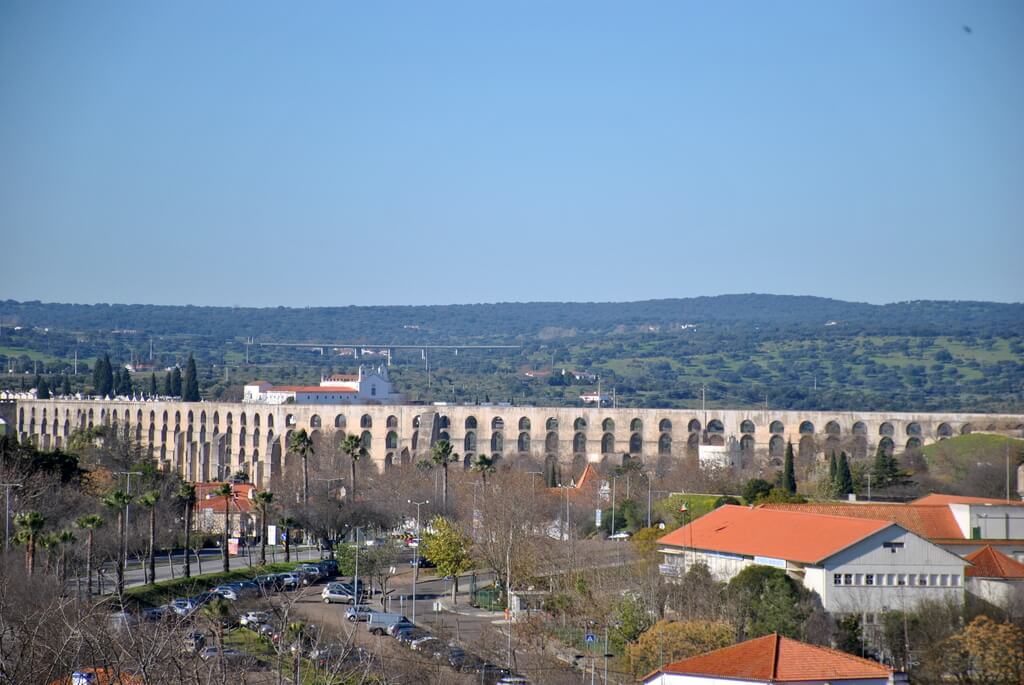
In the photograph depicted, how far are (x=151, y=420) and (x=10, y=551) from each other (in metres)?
65.5

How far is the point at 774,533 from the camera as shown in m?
37.6

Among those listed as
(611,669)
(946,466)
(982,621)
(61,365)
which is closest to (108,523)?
(611,669)

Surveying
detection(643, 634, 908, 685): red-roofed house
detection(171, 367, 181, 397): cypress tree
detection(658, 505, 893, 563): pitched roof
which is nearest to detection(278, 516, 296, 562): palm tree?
detection(658, 505, 893, 563): pitched roof

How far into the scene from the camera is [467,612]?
39.8 m

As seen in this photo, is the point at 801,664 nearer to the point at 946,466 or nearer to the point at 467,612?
the point at 467,612

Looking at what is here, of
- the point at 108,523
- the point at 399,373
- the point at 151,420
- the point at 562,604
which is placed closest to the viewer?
the point at 562,604

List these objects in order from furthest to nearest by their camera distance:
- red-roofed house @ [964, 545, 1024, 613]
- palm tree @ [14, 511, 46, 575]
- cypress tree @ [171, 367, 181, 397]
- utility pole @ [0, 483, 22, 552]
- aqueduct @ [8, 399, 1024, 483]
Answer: cypress tree @ [171, 367, 181, 397] < aqueduct @ [8, 399, 1024, 483] < utility pole @ [0, 483, 22, 552] < palm tree @ [14, 511, 46, 575] < red-roofed house @ [964, 545, 1024, 613]

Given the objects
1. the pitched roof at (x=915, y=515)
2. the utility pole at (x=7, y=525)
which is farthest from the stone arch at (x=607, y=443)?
the utility pole at (x=7, y=525)

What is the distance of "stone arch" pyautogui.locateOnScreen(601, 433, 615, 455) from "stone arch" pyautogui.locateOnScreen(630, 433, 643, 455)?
3.56 feet

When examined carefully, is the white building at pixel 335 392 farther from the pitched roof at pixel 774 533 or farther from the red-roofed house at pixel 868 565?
the red-roofed house at pixel 868 565

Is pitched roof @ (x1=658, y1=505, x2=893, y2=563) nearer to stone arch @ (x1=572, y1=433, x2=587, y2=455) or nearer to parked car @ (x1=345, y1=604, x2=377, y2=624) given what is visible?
parked car @ (x1=345, y1=604, x2=377, y2=624)

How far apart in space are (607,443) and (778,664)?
6381 cm

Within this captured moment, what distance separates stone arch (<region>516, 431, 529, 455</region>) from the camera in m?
89.3

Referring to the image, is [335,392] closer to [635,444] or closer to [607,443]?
[607,443]
